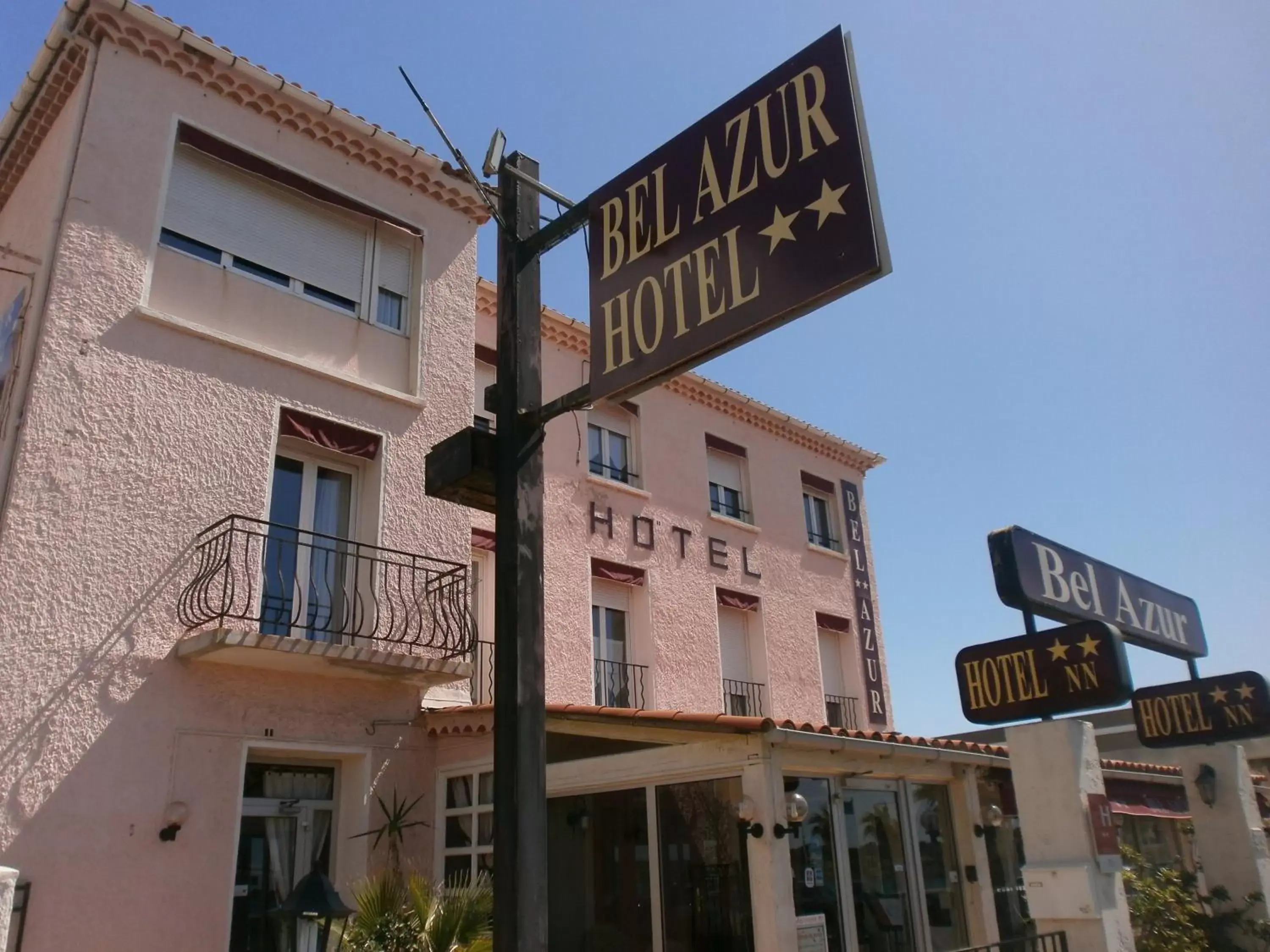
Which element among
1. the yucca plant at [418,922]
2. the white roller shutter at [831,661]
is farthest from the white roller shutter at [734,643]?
the yucca plant at [418,922]

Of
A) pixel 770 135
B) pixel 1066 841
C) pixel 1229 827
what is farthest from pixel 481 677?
pixel 770 135

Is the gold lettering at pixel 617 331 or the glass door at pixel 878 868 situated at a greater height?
the gold lettering at pixel 617 331

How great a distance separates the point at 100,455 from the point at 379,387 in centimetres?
289

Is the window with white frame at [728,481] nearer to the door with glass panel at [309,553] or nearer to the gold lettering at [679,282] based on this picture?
the door with glass panel at [309,553]

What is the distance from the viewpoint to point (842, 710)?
650 inches

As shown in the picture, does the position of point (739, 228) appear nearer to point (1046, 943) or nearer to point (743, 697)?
point (1046, 943)

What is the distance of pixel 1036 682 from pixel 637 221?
4674 millimetres

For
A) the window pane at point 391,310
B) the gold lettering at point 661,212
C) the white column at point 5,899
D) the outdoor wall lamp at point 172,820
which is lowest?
the white column at point 5,899

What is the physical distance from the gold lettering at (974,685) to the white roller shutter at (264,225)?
7.43 m

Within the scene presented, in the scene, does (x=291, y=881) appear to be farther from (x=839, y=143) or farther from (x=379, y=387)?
(x=839, y=143)

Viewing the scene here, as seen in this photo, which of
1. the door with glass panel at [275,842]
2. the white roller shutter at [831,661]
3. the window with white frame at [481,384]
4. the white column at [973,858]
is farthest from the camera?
the white roller shutter at [831,661]

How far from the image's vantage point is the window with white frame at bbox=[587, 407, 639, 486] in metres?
14.1

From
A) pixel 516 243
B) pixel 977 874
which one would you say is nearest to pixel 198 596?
pixel 516 243

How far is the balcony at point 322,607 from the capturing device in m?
8.55
